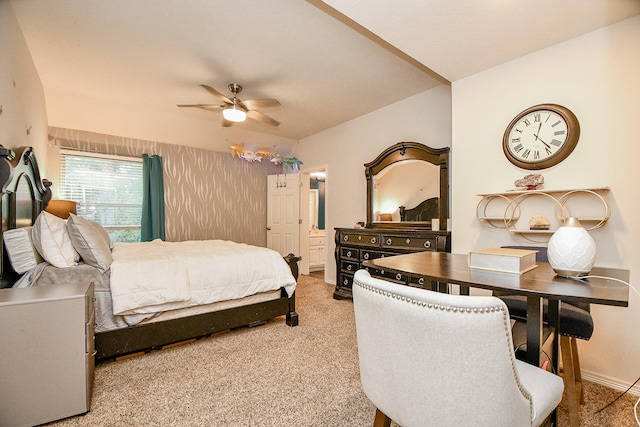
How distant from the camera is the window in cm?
430

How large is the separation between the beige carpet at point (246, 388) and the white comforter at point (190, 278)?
0.41m

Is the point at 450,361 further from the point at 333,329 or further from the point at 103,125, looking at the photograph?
the point at 103,125

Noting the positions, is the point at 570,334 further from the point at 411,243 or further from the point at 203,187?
the point at 203,187

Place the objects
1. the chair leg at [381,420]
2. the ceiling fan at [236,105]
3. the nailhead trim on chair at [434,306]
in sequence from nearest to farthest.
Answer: the nailhead trim on chair at [434,306], the chair leg at [381,420], the ceiling fan at [236,105]

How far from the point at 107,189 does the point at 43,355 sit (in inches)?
150

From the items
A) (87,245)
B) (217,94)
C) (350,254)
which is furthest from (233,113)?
(350,254)

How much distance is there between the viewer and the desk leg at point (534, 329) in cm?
109

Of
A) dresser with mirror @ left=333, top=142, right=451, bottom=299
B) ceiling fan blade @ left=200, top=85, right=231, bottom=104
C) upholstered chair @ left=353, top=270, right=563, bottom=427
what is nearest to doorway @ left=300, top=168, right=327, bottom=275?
dresser with mirror @ left=333, top=142, right=451, bottom=299

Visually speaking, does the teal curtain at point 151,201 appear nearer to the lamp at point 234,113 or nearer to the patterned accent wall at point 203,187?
the patterned accent wall at point 203,187

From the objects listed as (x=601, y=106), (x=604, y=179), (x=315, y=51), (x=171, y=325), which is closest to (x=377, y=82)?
(x=315, y=51)

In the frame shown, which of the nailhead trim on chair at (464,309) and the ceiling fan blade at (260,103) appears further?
the ceiling fan blade at (260,103)

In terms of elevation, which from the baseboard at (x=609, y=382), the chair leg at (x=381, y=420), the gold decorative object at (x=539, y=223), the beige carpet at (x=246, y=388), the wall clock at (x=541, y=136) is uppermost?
the wall clock at (x=541, y=136)

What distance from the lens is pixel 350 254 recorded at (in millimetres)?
3807

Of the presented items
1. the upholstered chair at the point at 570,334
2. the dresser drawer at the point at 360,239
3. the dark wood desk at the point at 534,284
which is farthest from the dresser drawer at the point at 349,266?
the dark wood desk at the point at 534,284
